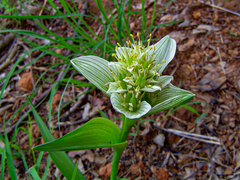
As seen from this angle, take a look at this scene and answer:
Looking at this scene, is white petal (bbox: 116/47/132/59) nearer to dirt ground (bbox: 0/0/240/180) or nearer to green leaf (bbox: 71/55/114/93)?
green leaf (bbox: 71/55/114/93)

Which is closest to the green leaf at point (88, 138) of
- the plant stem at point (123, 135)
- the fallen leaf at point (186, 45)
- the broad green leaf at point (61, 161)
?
the plant stem at point (123, 135)

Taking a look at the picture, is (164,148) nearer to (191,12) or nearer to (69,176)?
(69,176)

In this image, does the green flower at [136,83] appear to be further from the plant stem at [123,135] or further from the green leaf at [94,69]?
the plant stem at [123,135]

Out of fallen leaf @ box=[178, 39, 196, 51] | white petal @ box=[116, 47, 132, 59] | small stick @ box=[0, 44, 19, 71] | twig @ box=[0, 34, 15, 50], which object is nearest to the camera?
white petal @ box=[116, 47, 132, 59]

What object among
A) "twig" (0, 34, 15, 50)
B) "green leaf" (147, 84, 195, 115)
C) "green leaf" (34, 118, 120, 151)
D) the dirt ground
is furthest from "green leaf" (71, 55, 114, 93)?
"twig" (0, 34, 15, 50)

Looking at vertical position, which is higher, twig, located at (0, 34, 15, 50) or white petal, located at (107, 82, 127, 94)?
twig, located at (0, 34, 15, 50)

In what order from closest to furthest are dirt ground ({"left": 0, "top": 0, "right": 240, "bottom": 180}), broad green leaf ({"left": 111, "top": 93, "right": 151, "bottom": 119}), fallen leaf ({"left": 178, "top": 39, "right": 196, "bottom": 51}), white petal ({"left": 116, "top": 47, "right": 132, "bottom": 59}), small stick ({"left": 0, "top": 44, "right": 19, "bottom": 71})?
broad green leaf ({"left": 111, "top": 93, "right": 151, "bottom": 119})
white petal ({"left": 116, "top": 47, "right": 132, "bottom": 59})
dirt ground ({"left": 0, "top": 0, "right": 240, "bottom": 180})
fallen leaf ({"left": 178, "top": 39, "right": 196, "bottom": 51})
small stick ({"left": 0, "top": 44, "right": 19, "bottom": 71})

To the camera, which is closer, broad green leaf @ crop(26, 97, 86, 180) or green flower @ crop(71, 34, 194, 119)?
green flower @ crop(71, 34, 194, 119)
